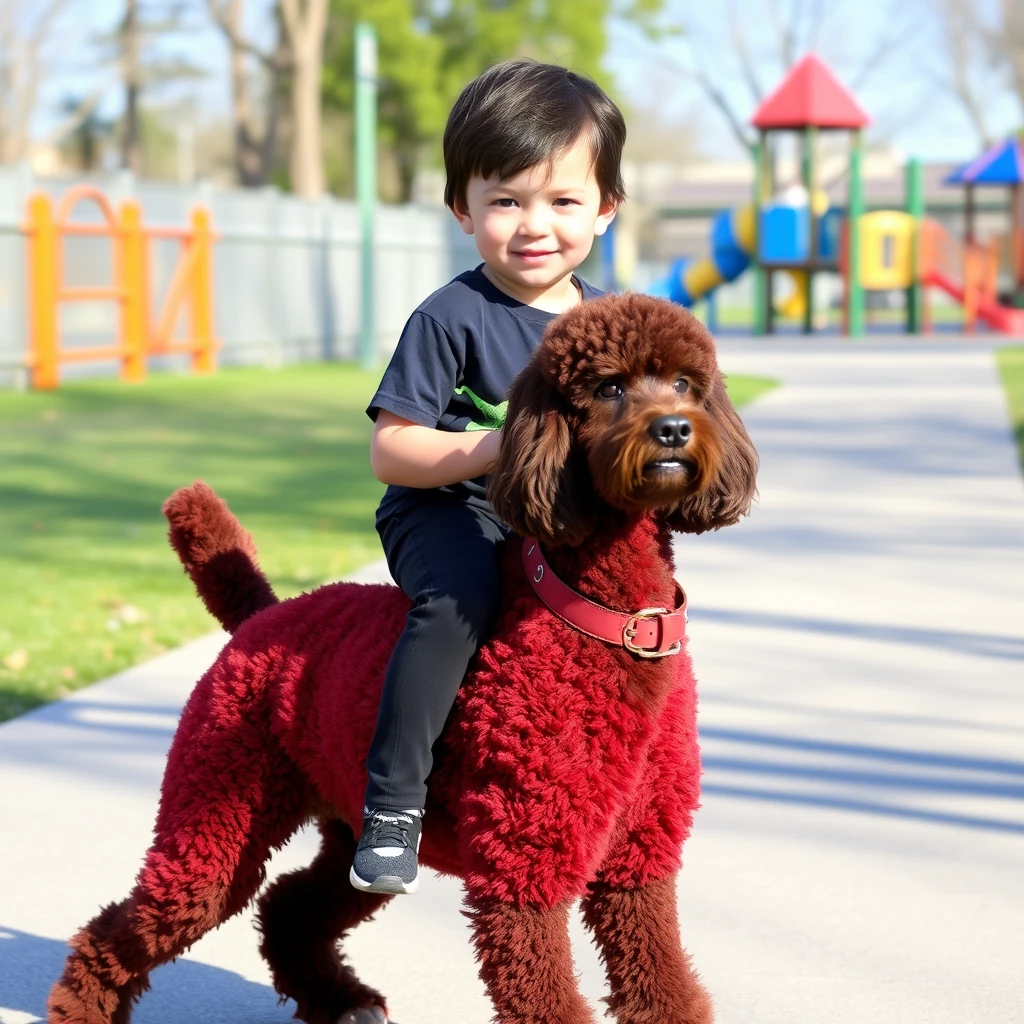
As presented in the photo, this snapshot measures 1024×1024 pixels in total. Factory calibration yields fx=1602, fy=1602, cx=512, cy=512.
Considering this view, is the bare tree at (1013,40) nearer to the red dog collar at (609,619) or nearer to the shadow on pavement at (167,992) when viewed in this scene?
the shadow on pavement at (167,992)

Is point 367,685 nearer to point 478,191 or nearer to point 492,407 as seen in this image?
point 492,407

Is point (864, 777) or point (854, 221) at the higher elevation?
point (854, 221)

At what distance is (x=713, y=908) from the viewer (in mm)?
3783

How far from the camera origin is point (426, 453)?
2.68 meters

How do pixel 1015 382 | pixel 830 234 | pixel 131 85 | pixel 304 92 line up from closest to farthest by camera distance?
1. pixel 1015 382
2. pixel 830 234
3. pixel 304 92
4. pixel 131 85

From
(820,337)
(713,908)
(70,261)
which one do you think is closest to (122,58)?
(820,337)

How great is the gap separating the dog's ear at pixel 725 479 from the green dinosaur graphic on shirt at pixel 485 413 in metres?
0.45

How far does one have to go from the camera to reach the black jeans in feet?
8.48

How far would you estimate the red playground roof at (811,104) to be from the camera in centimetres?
3011

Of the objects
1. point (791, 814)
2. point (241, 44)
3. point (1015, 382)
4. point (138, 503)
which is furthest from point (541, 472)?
point (241, 44)

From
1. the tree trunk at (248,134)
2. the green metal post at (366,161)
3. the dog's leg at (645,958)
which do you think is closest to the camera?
the dog's leg at (645,958)

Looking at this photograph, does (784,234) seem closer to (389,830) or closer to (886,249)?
(886,249)

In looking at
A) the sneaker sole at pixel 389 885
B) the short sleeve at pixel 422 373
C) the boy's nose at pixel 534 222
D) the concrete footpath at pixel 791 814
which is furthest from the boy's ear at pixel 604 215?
the concrete footpath at pixel 791 814

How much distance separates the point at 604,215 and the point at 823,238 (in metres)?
28.1
